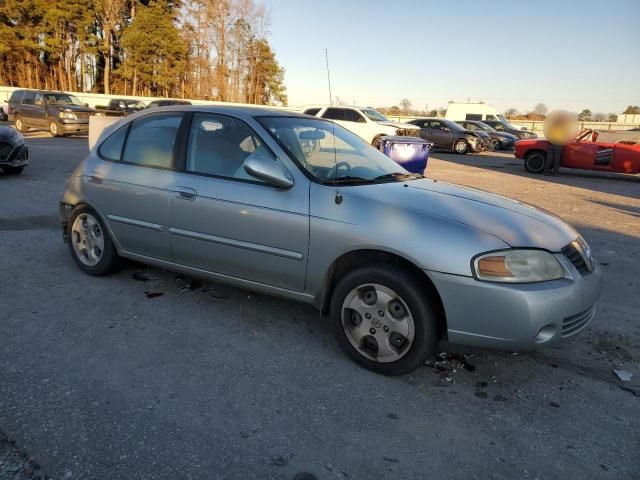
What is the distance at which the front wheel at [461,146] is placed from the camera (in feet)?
74.0

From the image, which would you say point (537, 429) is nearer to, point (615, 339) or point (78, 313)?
point (615, 339)

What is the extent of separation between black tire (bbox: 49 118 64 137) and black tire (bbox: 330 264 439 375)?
19.6 metres

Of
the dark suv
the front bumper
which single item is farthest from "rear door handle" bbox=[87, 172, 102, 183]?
the dark suv

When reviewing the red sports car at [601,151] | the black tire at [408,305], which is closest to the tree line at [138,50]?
the red sports car at [601,151]

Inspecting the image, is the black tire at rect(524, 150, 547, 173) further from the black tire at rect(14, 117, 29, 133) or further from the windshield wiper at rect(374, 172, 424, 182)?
the black tire at rect(14, 117, 29, 133)

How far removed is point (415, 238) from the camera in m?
2.77

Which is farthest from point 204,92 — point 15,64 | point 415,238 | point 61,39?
point 415,238

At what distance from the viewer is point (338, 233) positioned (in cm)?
299

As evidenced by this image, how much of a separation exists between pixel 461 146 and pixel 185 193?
20.9 m

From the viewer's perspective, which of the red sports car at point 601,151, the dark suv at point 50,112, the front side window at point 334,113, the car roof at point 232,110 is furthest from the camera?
the dark suv at point 50,112

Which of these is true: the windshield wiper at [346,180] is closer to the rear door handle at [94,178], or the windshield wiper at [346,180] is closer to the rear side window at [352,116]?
the rear door handle at [94,178]

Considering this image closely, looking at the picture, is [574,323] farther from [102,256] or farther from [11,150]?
[11,150]

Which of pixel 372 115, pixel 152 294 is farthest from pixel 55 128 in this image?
pixel 152 294

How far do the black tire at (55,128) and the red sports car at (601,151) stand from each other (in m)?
17.5
